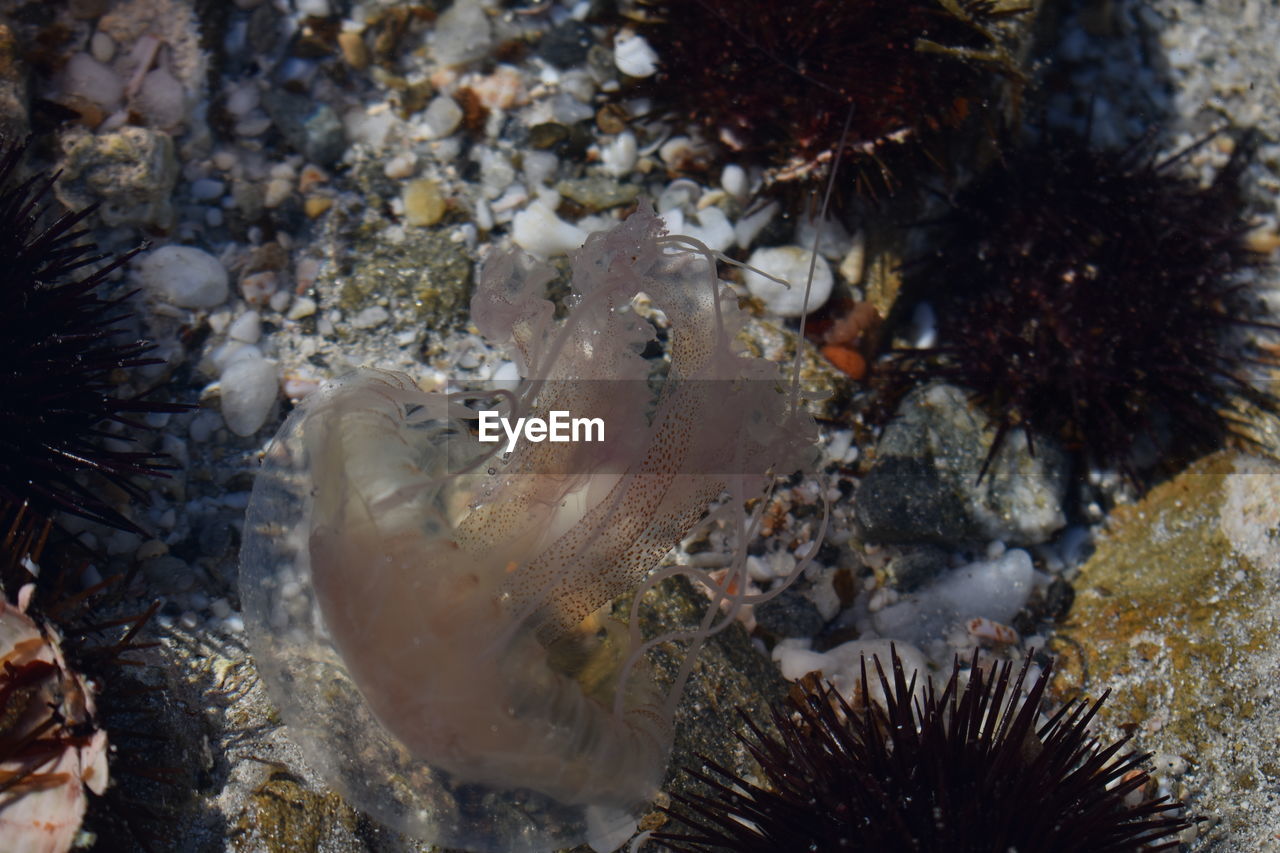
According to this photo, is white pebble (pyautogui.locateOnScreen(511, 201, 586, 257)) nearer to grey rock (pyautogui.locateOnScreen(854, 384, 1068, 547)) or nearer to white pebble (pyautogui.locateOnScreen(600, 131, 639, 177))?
white pebble (pyautogui.locateOnScreen(600, 131, 639, 177))

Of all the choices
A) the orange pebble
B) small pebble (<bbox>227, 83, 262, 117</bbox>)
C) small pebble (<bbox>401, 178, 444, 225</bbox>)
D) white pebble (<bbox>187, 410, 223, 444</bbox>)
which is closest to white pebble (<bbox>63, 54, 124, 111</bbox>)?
small pebble (<bbox>227, 83, 262, 117</bbox>)

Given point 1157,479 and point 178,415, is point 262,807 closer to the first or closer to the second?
point 178,415

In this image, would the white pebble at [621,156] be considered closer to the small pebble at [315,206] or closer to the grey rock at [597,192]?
the grey rock at [597,192]

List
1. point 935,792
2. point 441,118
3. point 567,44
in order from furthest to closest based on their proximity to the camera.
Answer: point 567,44 < point 441,118 < point 935,792

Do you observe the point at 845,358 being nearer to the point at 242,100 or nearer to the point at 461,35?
the point at 461,35

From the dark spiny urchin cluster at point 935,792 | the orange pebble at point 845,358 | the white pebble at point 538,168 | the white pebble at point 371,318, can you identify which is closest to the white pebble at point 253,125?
the white pebble at point 371,318

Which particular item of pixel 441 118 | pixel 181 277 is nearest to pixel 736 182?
pixel 441 118
